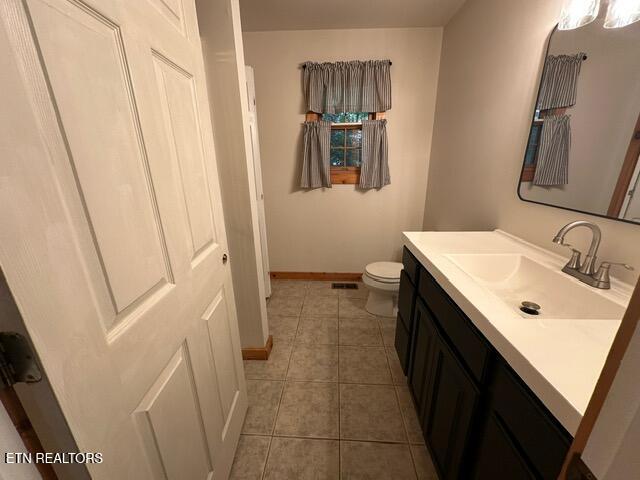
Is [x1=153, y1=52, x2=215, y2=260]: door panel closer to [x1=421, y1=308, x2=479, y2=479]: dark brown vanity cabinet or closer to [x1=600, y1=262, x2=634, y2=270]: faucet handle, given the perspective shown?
[x1=421, y1=308, x2=479, y2=479]: dark brown vanity cabinet

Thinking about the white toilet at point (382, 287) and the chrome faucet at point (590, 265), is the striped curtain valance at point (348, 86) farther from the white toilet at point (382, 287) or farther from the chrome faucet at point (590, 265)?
the chrome faucet at point (590, 265)

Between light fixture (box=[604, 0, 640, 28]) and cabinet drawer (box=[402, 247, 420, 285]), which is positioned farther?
cabinet drawer (box=[402, 247, 420, 285])

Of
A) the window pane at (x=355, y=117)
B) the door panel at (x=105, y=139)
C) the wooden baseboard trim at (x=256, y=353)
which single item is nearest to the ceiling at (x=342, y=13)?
the window pane at (x=355, y=117)

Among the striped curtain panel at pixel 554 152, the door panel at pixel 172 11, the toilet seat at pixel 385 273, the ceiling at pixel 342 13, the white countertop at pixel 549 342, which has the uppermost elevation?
the ceiling at pixel 342 13

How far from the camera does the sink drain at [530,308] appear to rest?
0.96m

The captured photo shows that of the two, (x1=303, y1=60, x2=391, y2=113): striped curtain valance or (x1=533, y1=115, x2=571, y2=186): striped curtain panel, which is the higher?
(x1=303, y1=60, x2=391, y2=113): striped curtain valance

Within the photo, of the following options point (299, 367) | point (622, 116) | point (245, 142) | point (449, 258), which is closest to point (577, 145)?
point (622, 116)

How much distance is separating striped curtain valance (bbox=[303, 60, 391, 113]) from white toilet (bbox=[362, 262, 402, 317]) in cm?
143

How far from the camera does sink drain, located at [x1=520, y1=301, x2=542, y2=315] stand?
962mm

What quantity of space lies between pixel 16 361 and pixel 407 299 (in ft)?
4.72

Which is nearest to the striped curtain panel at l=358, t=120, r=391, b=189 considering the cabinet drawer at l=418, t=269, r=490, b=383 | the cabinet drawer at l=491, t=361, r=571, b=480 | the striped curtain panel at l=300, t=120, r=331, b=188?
the striped curtain panel at l=300, t=120, r=331, b=188

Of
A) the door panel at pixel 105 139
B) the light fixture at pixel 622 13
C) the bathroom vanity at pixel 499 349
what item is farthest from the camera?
the light fixture at pixel 622 13

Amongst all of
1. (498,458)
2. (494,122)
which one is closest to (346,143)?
(494,122)

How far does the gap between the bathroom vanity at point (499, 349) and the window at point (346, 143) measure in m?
1.35
